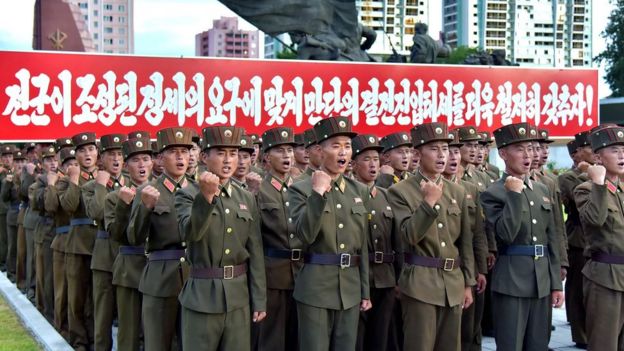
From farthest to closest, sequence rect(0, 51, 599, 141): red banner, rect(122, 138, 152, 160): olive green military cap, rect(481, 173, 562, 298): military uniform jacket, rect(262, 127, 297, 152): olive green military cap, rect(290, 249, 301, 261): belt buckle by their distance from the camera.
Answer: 1. rect(0, 51, 599, 141): red banner
2. rect(122, 138, 152, 160): olive green military cap
3. rect(262, 127, 297, 152): olive green military cap
4. rect(290, 249, 301, 261): belt buckle
5. rect(481, 173, 562, 298): military uniform jacket

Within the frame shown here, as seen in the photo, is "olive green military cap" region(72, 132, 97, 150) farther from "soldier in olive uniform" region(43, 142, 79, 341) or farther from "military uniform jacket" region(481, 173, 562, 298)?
"military uniform jacket" region(481, 173, 562, 298)

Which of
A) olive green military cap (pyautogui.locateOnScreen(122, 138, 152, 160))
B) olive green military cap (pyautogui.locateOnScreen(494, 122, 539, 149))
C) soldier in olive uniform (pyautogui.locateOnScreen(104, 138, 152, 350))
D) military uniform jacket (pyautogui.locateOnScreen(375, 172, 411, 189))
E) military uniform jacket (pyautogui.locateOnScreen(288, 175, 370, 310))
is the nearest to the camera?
military uniform jacket (pyautogui.locateOnScreen(288, 175, 370, 310))

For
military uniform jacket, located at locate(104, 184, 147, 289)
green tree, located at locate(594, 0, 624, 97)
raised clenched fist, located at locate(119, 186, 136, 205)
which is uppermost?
green tree, located at locate(594, 0, 624, 97)

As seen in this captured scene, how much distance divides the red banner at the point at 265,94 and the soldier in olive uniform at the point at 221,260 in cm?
784

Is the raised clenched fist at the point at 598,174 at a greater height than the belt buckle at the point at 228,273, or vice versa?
the raised clenched fist at the point at 598,174

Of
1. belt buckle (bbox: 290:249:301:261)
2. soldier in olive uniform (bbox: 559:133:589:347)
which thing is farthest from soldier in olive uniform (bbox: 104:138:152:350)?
soldier in olive uniform (bbox: 559:133:589:347)

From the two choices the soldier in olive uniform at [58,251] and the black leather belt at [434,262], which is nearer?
the black leather belt at [434,262]

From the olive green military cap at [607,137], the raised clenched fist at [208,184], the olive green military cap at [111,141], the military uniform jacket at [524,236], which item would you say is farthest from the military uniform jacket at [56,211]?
the olive green military cap at [607,137]

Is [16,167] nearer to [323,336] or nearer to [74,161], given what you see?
[74,161]

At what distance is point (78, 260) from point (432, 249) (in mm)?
3755

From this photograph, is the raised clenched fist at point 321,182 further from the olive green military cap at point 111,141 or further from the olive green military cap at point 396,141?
the olive green military cap at point 111,141

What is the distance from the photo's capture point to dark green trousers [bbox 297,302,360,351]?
4.86 metres

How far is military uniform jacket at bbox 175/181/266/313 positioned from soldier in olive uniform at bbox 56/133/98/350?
9.01 feet

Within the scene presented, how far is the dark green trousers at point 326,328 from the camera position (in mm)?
4863
